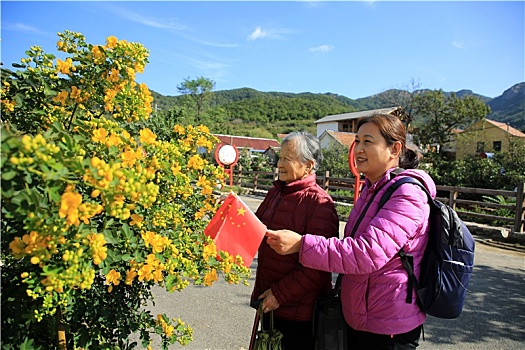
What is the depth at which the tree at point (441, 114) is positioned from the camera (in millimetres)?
30047

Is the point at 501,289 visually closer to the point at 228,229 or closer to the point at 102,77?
the point at 228,229

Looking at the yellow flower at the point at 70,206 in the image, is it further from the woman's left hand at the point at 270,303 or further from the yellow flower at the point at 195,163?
the woman's left hand at the point at 270,303

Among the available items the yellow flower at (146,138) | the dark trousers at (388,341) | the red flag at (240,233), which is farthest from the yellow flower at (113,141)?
the dark trousers at (388,341)

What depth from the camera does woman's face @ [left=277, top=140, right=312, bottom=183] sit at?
1938mm

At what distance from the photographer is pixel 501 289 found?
5012 mm

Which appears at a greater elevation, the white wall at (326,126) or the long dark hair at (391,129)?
the white wall at (326,126)

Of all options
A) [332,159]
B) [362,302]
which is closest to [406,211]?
[362,302]

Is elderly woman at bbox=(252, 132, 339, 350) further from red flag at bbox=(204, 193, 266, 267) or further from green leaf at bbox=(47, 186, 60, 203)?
green leaf at bbox=(47, 186, 60, 203)

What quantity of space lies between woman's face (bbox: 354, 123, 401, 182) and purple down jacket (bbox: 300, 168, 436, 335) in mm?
60

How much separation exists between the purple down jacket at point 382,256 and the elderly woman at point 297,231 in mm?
251

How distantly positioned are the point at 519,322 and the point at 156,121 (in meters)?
4.06

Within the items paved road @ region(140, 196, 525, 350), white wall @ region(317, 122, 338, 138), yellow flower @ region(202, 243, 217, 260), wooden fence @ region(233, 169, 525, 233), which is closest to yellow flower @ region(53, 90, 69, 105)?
yellow flower @ region(202, 243, 217, 260)

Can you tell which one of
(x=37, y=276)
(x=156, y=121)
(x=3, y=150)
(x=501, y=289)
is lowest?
(x=501, y=289)

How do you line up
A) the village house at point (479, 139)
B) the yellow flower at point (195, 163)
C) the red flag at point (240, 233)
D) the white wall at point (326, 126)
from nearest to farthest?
1. the red flag at point (240, 233)
2. the yellow flower at point (195, 163)
3. the village house at point (479, 139)
4. the white wall at point (326, 126)
